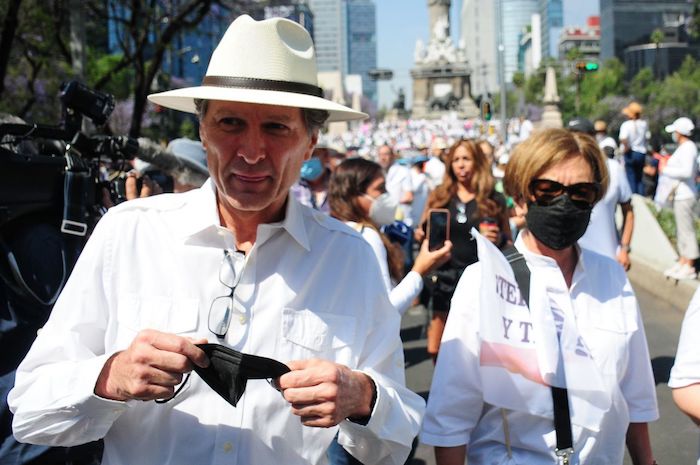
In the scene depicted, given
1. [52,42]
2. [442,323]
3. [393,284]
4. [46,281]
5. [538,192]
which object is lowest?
[442,323]

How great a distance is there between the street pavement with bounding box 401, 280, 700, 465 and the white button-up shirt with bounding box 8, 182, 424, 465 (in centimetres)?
328

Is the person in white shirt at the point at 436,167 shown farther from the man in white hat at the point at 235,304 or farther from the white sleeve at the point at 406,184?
the man in white hat at the point at 235,304

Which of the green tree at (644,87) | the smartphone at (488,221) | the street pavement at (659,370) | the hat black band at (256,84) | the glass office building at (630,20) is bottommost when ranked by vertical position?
the street pavement at (659,370)

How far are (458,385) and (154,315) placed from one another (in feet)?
3.58

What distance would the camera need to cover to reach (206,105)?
90.4 inches

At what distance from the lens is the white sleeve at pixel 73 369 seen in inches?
79.4

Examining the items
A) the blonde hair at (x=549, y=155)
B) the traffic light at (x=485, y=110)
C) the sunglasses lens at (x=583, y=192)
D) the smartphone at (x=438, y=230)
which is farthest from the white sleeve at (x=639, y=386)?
the traffic light at (x=485, y=110)

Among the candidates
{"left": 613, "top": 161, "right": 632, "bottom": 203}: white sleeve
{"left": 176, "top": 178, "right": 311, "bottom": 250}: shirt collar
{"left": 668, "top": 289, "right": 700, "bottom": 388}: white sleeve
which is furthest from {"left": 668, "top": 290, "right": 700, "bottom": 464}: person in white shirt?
{"left": 613, "top": 161, "right": 632, "bottom": 203}: white sleeve

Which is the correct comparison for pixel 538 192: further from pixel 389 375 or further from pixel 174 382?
pixel 174 382

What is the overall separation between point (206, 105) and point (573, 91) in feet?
334

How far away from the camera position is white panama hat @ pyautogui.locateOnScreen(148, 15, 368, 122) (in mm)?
2162

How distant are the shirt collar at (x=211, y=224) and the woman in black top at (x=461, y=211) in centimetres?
409

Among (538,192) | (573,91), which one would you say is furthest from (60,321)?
(573,91)

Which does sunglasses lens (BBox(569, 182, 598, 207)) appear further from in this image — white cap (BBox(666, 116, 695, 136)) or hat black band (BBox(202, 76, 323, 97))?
white cap (BBox(666, 116, 695, 136))
